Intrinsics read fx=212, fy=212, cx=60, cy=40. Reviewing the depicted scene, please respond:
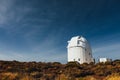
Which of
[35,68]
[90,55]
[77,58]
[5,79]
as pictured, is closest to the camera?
[5,79]

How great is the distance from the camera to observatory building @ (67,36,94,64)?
148 ft

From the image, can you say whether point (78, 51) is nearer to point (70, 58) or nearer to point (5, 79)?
point (70, 58)

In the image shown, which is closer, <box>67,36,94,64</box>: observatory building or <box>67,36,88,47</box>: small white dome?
<box>67,36,94,64</box>: observatory building

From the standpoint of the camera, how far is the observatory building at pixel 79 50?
4525 centimetres

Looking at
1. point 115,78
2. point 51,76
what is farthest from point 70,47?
point 115,78

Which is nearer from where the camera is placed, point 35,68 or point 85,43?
point 35,68

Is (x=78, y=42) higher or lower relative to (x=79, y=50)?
higher

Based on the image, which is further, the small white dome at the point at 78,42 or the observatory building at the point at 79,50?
the small white dome at the point at 78,42

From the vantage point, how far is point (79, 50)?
151 ft

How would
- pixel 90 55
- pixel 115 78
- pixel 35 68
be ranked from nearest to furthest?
pixel 115 78 → pixel 35 68 → pixel 90 55

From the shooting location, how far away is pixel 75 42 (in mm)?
47219

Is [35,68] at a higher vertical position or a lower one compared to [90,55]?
lower

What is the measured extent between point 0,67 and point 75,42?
29.2m

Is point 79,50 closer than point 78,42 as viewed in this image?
Yes
